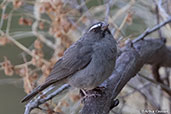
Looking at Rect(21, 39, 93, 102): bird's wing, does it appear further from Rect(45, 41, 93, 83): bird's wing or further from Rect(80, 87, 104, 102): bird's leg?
Rect(80, 87, 104, 102): bird's leg

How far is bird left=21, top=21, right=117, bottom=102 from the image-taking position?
10.7 feet

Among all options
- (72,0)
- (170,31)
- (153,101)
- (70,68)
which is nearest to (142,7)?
(170,31)

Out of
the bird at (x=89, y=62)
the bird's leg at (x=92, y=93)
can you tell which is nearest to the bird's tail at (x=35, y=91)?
the bird at (x=89, y=62)

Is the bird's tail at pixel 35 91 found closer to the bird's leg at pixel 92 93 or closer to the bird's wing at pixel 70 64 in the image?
the bird's wing at pixel 70 64

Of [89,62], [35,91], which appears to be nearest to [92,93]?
[89,62]

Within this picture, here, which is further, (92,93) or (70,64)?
(70,64)

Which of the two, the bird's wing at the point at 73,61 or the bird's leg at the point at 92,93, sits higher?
the bird's wing at the point at 73,61

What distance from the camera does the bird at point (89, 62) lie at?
326cm

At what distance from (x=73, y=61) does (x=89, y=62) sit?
215 mm

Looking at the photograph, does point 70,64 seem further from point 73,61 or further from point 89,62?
point 89,62

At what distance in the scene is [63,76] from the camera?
3.46 meters

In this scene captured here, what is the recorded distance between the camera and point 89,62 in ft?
11.0

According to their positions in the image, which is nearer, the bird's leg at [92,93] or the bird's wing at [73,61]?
the bird's leg at [92,93]

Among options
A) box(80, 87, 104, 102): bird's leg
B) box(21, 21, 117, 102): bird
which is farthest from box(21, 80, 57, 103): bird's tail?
box(80, 87, 104, 102): bird's leg
